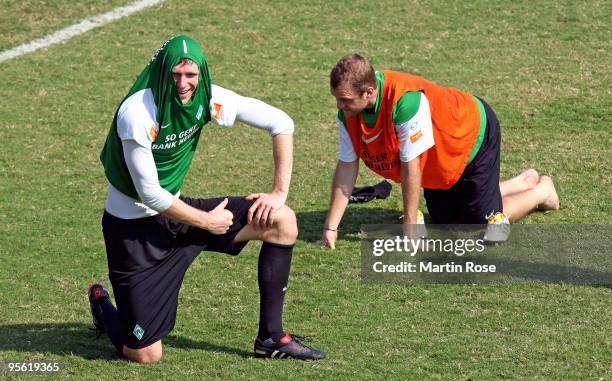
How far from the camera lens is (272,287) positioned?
22.9 ft

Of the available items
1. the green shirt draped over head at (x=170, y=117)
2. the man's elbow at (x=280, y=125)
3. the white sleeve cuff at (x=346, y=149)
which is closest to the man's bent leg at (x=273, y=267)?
the man's elbow at (x=280, y=125)

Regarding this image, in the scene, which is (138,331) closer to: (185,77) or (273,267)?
(273,267)

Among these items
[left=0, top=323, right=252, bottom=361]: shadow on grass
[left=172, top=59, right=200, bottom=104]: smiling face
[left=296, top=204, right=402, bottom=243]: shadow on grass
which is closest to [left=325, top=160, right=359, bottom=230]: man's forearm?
[left=296, top=204, right=402, bottom=243]: shadow on grass

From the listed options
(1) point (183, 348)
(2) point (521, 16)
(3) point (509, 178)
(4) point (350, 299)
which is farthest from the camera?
(2) point (521, 16)

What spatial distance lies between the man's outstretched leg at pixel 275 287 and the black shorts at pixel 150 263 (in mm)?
173

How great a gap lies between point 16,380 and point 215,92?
1.92 m

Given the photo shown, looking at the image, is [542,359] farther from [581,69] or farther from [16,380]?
[581,69]

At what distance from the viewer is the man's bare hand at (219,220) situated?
6.79 m

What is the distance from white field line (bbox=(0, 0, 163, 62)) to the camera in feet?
43.3

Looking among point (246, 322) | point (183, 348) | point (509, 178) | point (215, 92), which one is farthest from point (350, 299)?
point (509, 178)

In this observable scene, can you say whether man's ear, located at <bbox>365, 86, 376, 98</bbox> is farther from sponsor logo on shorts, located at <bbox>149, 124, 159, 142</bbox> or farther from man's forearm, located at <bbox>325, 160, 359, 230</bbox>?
sponsor logo on shorts, located at <bbox>149, 124, 159, 142</bbox>

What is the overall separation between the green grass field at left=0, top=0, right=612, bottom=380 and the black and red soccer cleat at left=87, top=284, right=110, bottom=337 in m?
0.11

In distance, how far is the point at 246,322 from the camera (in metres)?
7.58

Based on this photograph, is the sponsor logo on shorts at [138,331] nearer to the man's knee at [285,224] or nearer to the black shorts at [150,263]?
the black shorts at [150,263]
